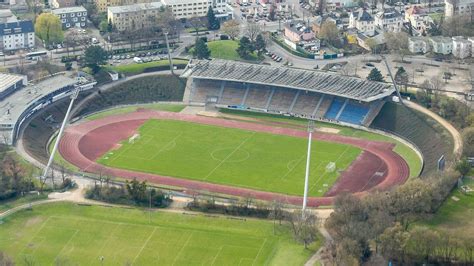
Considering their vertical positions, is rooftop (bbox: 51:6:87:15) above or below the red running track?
above

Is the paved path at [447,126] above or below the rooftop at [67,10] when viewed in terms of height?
below

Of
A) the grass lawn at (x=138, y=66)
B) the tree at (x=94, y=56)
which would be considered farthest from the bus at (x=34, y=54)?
the grass lawn at (x=138, y=66)

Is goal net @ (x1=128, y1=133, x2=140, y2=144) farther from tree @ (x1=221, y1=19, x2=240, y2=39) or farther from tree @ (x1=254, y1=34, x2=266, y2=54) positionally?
tree @ (x1=221, y1=19, x2=240, y2=39)

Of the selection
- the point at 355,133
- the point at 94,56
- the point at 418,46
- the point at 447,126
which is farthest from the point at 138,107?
the point at 418,46

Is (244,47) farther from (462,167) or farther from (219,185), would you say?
(462,167)

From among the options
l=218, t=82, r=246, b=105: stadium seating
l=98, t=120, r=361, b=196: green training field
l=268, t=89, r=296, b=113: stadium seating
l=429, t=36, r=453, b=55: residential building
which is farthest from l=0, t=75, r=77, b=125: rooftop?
l=429, t=36, r=453, b=55: residential building

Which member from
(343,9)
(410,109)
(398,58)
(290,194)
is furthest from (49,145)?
(343,9)

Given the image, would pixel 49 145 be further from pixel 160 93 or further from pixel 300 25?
pixel 300 25

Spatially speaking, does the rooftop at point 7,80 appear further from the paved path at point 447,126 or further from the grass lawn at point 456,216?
the grass lawn at point 456,216
